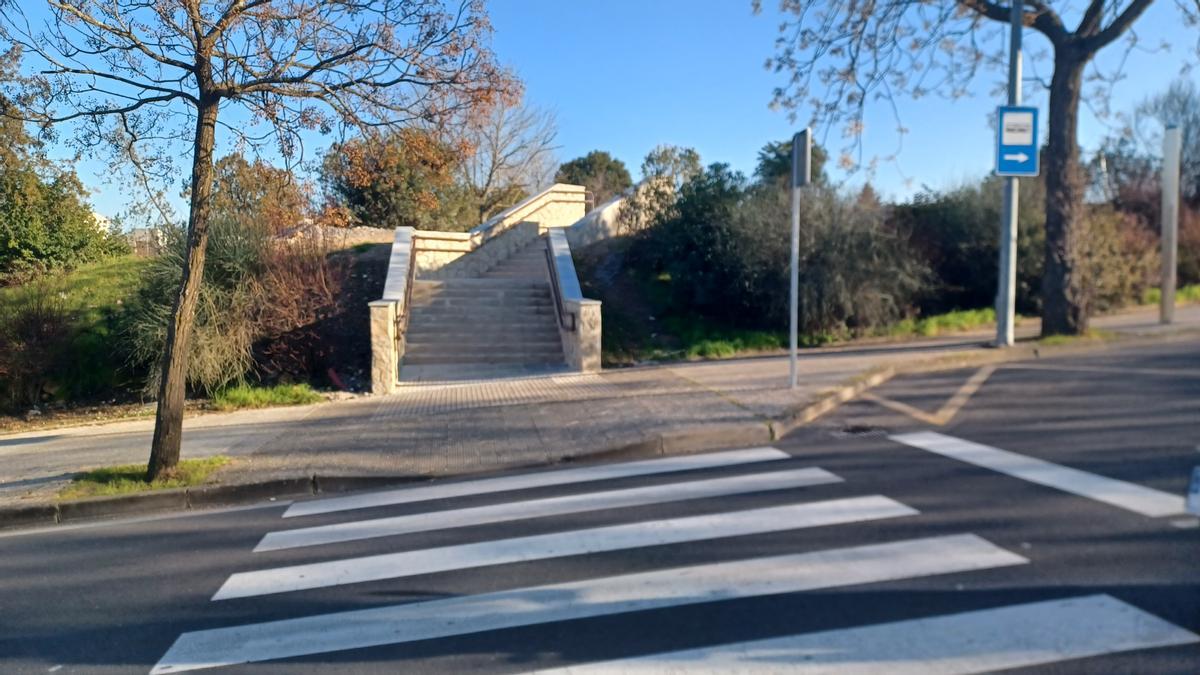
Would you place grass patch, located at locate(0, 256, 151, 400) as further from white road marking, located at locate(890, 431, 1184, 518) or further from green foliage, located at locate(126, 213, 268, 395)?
white road marking, located at locate(890, 431, 1184, 518)

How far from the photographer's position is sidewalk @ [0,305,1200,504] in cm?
889

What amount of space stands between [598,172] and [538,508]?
50299 mm

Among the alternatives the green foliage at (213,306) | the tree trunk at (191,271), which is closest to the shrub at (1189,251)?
the green foliage at (213,306)

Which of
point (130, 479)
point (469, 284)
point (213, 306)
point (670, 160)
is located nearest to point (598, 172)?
point (670, 160)

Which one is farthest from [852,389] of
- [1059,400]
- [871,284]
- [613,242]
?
[613,242]

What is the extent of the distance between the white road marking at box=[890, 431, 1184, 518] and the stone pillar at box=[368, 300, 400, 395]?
8.17m

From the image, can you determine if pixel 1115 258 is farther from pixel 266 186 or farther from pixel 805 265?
pixel 266 186

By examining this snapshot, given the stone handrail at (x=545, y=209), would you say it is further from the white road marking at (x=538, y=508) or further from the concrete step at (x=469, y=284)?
the white road marking at (x=538, y=508)

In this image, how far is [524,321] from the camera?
56.6 feet

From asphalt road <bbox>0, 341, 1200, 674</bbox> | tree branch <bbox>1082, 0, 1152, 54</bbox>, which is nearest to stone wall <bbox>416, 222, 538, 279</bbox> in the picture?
tree branch <bbox>1082, 0, 1152, 54</bbox>

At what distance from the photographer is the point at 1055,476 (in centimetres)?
683

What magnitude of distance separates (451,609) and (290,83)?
6.66 meters

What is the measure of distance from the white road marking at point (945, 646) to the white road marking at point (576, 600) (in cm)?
61

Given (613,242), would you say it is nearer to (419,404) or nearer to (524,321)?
(524,321)
